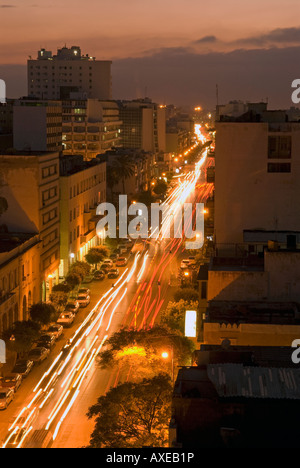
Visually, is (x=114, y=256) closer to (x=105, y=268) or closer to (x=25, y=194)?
(x=105, y=268)

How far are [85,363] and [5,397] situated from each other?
6745mm

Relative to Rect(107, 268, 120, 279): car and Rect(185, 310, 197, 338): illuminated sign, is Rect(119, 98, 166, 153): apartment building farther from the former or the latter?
Rect(185, 310, 197, 338): illuminated sign

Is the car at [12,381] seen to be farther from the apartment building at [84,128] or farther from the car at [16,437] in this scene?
the apartment building at [84,128]

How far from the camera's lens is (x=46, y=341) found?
45250mm

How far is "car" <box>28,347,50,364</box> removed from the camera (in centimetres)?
4262

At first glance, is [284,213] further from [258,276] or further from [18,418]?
[18,418]

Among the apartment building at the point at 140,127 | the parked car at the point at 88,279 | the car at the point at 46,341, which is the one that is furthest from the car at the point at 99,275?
the apartment building at the point at 140,127

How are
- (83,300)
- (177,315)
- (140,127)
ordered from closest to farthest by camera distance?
(177,315)
(83,300)
(140,127)

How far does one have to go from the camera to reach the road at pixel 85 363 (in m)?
33.5

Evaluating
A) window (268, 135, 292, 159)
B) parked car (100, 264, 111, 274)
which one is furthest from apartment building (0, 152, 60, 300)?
window (268, 135, 292, 159)

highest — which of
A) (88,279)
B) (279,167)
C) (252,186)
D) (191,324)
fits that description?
(279,167)

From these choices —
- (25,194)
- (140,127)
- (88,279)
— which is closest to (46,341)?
(25,194)

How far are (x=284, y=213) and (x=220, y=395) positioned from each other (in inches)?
881

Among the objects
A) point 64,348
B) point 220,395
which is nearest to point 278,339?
point 220,395
